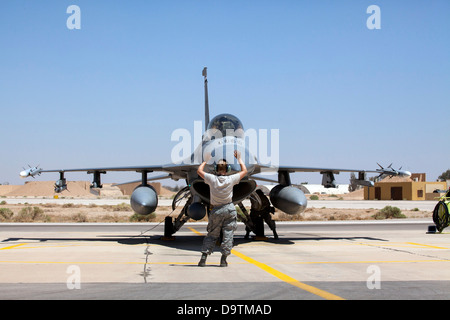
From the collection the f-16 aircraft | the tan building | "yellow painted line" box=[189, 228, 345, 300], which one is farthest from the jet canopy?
the tan building

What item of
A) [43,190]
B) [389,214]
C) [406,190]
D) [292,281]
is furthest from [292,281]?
[43,190]

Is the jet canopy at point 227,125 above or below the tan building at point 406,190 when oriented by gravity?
above

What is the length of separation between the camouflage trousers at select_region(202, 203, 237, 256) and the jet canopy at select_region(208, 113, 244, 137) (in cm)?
486

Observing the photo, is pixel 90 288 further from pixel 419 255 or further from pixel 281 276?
pixel 419 255

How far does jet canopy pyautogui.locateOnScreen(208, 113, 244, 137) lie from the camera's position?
1480 cm

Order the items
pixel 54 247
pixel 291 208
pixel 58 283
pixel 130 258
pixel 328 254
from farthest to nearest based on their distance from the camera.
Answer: pixel 291 208
pixel 54 247
pixel 328 254
pixel 130 258
pixel 58 283

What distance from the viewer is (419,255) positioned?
481 inches

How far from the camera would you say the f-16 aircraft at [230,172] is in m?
13.8

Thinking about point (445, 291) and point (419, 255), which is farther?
point (419, 255)
